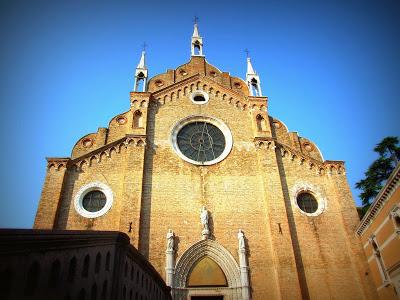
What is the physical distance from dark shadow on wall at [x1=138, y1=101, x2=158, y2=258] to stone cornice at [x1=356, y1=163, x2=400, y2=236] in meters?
9.80

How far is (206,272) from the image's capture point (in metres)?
15.0

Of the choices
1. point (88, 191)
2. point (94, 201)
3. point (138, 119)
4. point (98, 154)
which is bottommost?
point (94, 201)

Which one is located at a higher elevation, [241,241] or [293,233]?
[293,233]

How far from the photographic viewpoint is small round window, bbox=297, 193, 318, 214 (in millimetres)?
17062

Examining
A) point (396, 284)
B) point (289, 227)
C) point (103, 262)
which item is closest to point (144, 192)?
point (289, 227)

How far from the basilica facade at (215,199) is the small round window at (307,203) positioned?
6 centimetres

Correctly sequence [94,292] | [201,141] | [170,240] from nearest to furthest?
[94,292], [170,240], [201,141]

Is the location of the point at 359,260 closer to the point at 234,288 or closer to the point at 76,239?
the point at 234,288

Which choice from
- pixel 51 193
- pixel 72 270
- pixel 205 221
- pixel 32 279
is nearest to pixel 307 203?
pixel 205 221

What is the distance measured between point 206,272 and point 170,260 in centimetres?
176

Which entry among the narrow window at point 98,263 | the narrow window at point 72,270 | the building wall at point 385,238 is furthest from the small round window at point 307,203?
the narrow window at point 72,270

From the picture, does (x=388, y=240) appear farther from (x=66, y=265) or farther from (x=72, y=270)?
(x=66, y=265)

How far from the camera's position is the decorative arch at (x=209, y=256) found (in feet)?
47.9

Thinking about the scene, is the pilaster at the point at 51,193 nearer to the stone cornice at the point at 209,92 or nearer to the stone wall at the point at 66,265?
the stone cornice at the point at 209,92
